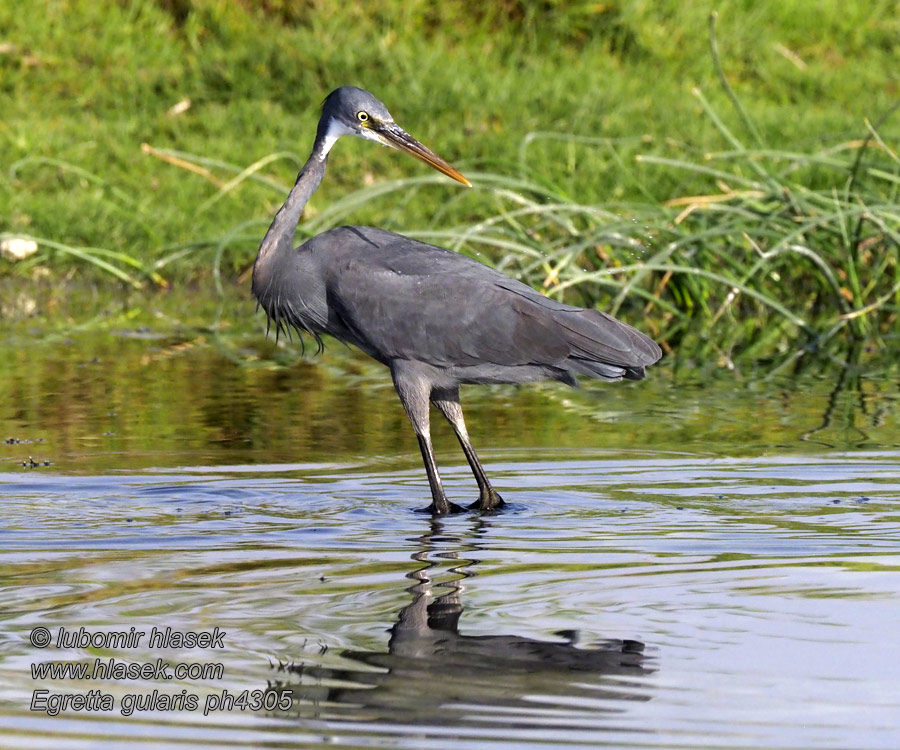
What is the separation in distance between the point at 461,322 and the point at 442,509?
0.64 m

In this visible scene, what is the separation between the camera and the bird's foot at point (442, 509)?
217 inches

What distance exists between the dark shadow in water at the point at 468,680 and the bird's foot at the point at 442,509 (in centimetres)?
135

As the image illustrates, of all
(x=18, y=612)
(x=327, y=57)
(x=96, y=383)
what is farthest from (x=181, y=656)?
(x=327, y=57)

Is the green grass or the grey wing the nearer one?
the grey wing

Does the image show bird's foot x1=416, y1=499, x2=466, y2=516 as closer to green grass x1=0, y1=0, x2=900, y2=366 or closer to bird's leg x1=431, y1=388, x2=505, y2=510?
bird's leg x1=431, y1=388, x2=505, y2=510

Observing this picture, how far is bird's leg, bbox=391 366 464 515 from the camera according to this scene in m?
5.57

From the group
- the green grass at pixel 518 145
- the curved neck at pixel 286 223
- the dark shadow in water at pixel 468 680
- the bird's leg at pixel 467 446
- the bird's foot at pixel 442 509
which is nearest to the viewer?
the dark shadow in water at pixel 468 680

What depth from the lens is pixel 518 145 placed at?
11828mm

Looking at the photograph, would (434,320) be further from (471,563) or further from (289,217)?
(471,563)

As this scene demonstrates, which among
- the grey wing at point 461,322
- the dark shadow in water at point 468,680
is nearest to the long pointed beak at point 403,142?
the grey wing at point 461,322

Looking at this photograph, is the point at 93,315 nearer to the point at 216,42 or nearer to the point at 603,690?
the point at 216,42

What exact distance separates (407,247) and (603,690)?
2.61 meters

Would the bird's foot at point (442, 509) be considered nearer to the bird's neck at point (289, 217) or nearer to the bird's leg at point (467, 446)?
the bird's leg at point (467, 446)

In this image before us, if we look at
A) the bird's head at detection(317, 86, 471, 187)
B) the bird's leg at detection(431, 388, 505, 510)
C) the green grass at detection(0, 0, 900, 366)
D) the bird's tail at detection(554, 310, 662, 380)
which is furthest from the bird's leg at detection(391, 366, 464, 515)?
the green grass at detection(0, 0, 900, 366)
